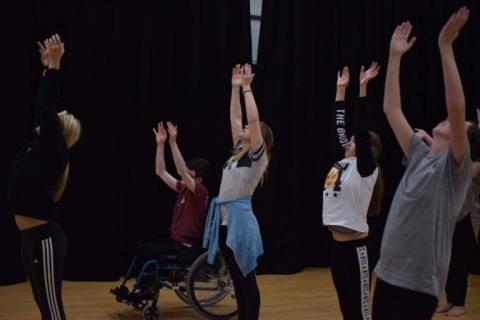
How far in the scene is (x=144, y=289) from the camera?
13.0ft

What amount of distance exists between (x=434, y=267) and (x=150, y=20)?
3962 millimetres

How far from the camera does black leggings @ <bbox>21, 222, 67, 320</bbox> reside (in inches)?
95.0

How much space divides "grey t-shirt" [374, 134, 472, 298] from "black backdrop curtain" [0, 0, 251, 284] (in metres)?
3.46

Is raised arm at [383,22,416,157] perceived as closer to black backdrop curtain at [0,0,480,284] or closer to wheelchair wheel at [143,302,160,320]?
wheelchair wheel at [143,302,160,320]

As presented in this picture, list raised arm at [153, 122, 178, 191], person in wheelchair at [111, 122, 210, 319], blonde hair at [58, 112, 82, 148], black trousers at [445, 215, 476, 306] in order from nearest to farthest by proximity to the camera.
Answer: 1. blonde hair at [58, 112, 82, 148]
2. person in wheelchair at [111, 122, 210, 319]
3. raised arm at [153, 122, 178, 191]
4. black trousers at [445, 215, 476, 306]

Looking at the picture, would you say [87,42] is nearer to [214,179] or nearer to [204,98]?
[204,98]

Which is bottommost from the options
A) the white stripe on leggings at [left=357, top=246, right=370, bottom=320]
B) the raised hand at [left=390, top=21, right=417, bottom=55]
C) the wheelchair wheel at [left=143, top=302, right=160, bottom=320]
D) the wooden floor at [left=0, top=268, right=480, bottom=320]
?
the wooden floor at [left=0, top=268, right=480, bottom=320]

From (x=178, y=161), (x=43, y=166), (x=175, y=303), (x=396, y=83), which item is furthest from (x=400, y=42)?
(x=175, y=303)

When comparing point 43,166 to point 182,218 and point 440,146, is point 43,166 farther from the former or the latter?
point 182,218

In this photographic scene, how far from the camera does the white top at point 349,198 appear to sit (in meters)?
2.84

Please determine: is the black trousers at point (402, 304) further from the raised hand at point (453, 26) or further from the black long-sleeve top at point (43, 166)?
the black long-sleeve top at point (43, 166)

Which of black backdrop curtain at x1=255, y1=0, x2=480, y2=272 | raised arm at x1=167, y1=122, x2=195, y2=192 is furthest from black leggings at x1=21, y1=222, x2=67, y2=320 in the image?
black backdrop curtain at x1=255, y1=0, x2=480, y2=272

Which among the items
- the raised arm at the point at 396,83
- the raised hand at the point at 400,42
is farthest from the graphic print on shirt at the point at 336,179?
the raised hand at the point at 400,42

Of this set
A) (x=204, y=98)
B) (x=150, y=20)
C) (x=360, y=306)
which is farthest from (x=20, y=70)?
(x=360, y=306)
